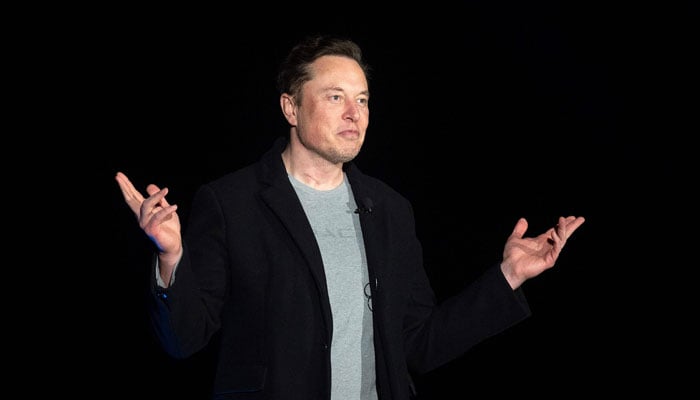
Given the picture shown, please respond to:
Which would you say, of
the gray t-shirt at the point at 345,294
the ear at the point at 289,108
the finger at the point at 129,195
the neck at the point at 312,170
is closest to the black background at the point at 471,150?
the ear at the point at 289,108

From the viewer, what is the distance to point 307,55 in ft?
7.18

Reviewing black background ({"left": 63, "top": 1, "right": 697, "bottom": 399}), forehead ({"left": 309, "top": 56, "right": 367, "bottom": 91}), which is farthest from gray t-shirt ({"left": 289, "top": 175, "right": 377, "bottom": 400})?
black background ({"left": 63, "top": 1, "right": 697, "bottom": 399})

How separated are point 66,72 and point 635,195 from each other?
7.54 feet

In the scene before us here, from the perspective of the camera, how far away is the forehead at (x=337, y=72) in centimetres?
210

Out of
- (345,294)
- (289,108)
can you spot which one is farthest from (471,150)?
(345,294)

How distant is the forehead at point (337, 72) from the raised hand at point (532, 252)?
0.66 m

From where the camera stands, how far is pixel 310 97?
2.12 meters

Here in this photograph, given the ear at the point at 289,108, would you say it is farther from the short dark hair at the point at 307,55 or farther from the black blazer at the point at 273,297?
the black blazer at the point at 273,297

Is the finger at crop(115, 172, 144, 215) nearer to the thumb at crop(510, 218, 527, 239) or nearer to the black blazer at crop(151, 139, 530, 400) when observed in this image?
the black blazer at crop(151, 139, 530, 400)

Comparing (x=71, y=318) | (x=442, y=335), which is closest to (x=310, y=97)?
(x=442, y=335)

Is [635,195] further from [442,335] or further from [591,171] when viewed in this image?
[442,335]

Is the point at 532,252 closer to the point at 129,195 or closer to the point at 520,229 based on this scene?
the point at 520,229

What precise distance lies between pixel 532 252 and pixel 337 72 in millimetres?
802

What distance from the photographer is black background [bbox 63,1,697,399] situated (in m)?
2.58
